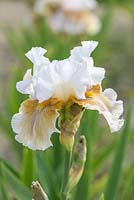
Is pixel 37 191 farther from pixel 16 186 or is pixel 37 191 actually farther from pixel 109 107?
pixel 16 186

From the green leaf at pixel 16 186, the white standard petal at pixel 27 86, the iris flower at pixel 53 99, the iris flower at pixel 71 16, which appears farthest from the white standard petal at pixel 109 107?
the iris flower at pixel 71 16

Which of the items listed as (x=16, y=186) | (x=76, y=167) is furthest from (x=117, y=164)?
(x=76, y=167)

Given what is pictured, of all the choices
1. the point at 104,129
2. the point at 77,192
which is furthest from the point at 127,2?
the point at 77,192

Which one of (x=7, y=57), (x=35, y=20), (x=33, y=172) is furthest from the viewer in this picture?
(x=7, y=57)

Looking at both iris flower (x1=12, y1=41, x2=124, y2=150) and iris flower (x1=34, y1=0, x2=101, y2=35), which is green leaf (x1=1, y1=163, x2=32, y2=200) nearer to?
iris flower (x1=12, y1=41, x2=124, y2=150)

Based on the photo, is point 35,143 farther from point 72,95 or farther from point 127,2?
point 127,2

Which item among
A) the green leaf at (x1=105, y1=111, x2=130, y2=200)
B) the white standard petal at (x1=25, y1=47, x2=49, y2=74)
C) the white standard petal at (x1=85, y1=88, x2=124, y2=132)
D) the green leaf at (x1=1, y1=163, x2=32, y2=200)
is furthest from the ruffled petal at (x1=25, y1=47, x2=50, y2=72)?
the green leaf at (x1=105, y1=111, x2=130, y2=200)
